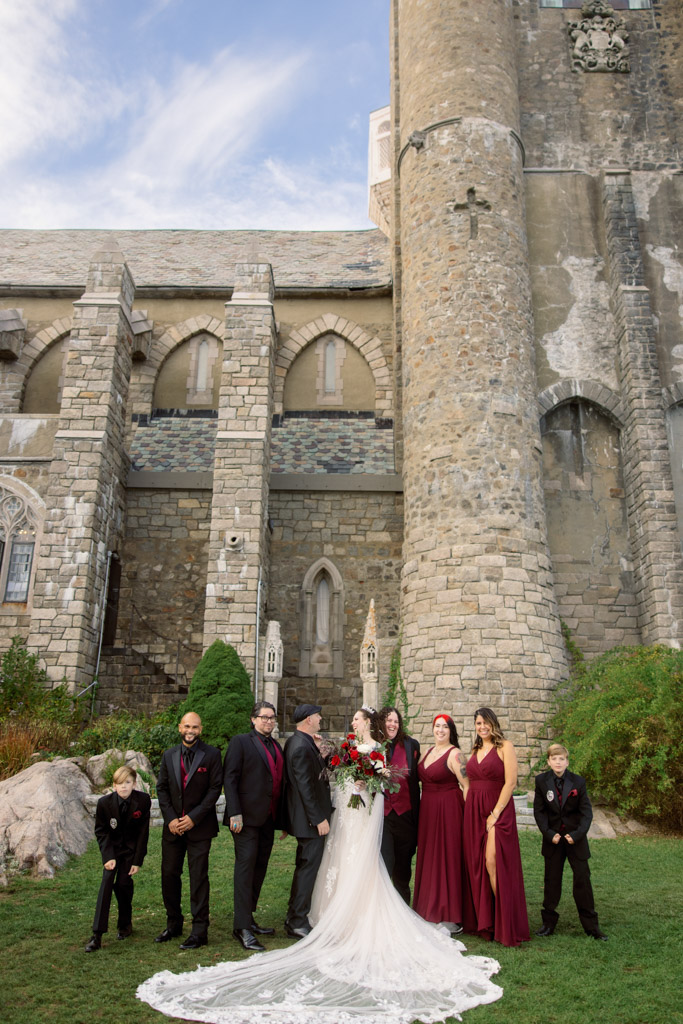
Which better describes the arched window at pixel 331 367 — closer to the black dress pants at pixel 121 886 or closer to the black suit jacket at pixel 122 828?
the black suit jacket at pixel 122 828

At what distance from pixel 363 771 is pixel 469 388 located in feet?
31.7

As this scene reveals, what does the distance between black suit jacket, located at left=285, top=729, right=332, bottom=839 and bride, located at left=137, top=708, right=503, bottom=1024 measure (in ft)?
0.63

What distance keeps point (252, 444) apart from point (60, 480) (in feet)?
11.1

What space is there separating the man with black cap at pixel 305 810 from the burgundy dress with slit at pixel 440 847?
0.76 metres

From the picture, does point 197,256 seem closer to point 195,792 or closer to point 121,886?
point 195,792

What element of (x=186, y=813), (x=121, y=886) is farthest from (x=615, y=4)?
(x=121, y=886)

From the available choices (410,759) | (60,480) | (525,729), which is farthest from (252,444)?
(410,759)

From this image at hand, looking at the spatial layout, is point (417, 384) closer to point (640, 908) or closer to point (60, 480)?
point (60, 480)

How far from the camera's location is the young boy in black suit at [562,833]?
611 cm

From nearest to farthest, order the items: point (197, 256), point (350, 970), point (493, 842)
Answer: point (350, 970) < point (493, 842) < point (197, 256)

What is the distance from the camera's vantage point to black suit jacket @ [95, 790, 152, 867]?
592 centimetres

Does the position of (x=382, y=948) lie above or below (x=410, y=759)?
below

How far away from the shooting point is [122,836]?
6.00m

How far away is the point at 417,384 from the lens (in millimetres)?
15484
